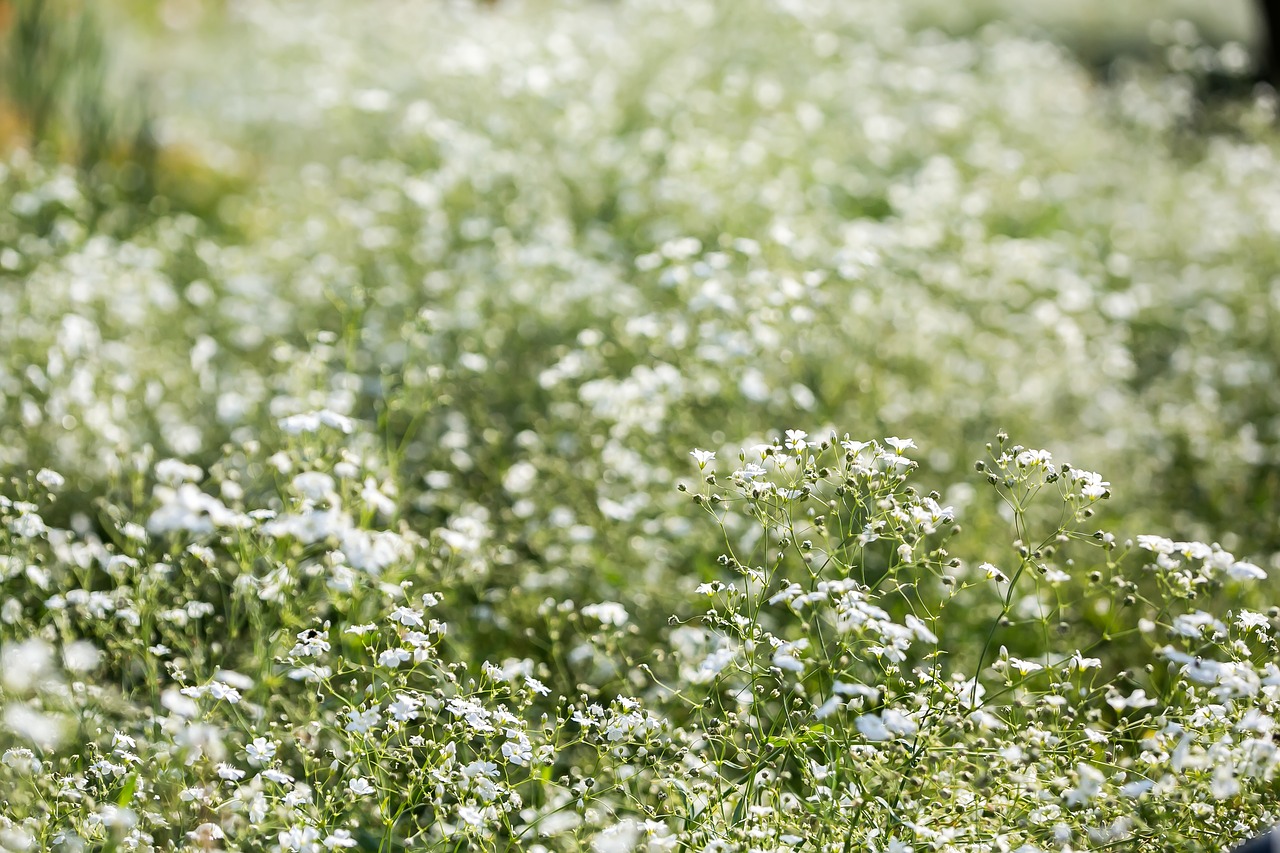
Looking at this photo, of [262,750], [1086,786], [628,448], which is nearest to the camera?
[1086,786]

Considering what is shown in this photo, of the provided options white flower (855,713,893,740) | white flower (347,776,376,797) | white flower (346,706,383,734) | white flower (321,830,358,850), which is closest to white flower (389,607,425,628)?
white flower (346,706,383,734)

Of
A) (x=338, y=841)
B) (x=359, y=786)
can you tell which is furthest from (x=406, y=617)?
(x=338, y=841)

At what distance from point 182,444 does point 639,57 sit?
4006 mm

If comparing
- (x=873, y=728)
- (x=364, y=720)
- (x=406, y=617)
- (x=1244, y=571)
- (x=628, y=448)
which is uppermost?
(x=1244, y=571)

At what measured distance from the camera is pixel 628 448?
4078 mm

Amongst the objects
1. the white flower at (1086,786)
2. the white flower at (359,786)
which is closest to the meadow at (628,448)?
the white flower at (359,786)

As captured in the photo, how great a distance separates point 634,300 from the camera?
4.52m

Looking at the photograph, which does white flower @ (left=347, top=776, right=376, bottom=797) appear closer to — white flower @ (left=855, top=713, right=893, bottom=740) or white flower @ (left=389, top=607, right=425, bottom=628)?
white flower @ (left=389, top=607, right=425, bottom=628)

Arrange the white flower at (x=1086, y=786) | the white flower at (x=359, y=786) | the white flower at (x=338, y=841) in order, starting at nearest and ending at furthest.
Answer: the white flower at (x=1086, y=786) < the white flower at (x=338, y=841) < the white flower at (x=359, y=786)

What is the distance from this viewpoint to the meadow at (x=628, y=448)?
7.82ft

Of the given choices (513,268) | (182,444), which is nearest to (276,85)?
(513,268)

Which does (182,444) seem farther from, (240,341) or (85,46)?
(85,46)

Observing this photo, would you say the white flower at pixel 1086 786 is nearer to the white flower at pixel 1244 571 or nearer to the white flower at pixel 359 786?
the white flower at pixel 1244 571

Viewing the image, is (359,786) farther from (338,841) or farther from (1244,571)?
(1244,571)
